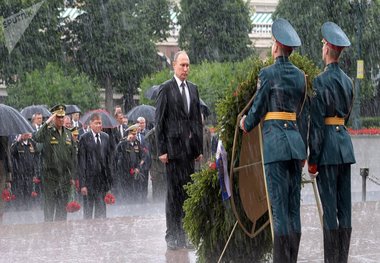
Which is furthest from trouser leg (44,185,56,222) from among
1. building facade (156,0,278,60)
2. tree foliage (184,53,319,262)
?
building facade (156,0,278,60)

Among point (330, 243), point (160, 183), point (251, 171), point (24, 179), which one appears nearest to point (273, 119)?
point (251, 171)

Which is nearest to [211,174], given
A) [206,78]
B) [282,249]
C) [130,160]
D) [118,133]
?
[282,249]

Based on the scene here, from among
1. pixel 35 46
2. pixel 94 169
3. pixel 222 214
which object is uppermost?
pixel 35 46

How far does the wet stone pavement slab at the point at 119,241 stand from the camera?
29.8ft

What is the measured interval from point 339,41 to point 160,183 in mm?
11260

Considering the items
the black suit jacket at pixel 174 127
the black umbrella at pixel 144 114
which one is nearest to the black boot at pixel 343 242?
the black suit jacket at pixel 174 127

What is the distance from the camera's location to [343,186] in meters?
8.16

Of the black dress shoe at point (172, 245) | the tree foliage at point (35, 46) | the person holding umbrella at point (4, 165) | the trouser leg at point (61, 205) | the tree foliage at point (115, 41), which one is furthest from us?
the tree foliage at point (115, 41)

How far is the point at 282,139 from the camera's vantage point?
24.7ft

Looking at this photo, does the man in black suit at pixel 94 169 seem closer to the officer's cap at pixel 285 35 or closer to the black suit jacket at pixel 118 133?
the black suit jacket at pixel 118 133

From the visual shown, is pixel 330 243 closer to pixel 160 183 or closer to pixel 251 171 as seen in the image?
pixel 251 171

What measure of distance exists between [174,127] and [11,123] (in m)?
3.97

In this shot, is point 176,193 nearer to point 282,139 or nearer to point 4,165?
point 282,139

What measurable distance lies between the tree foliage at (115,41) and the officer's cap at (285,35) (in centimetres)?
4687
